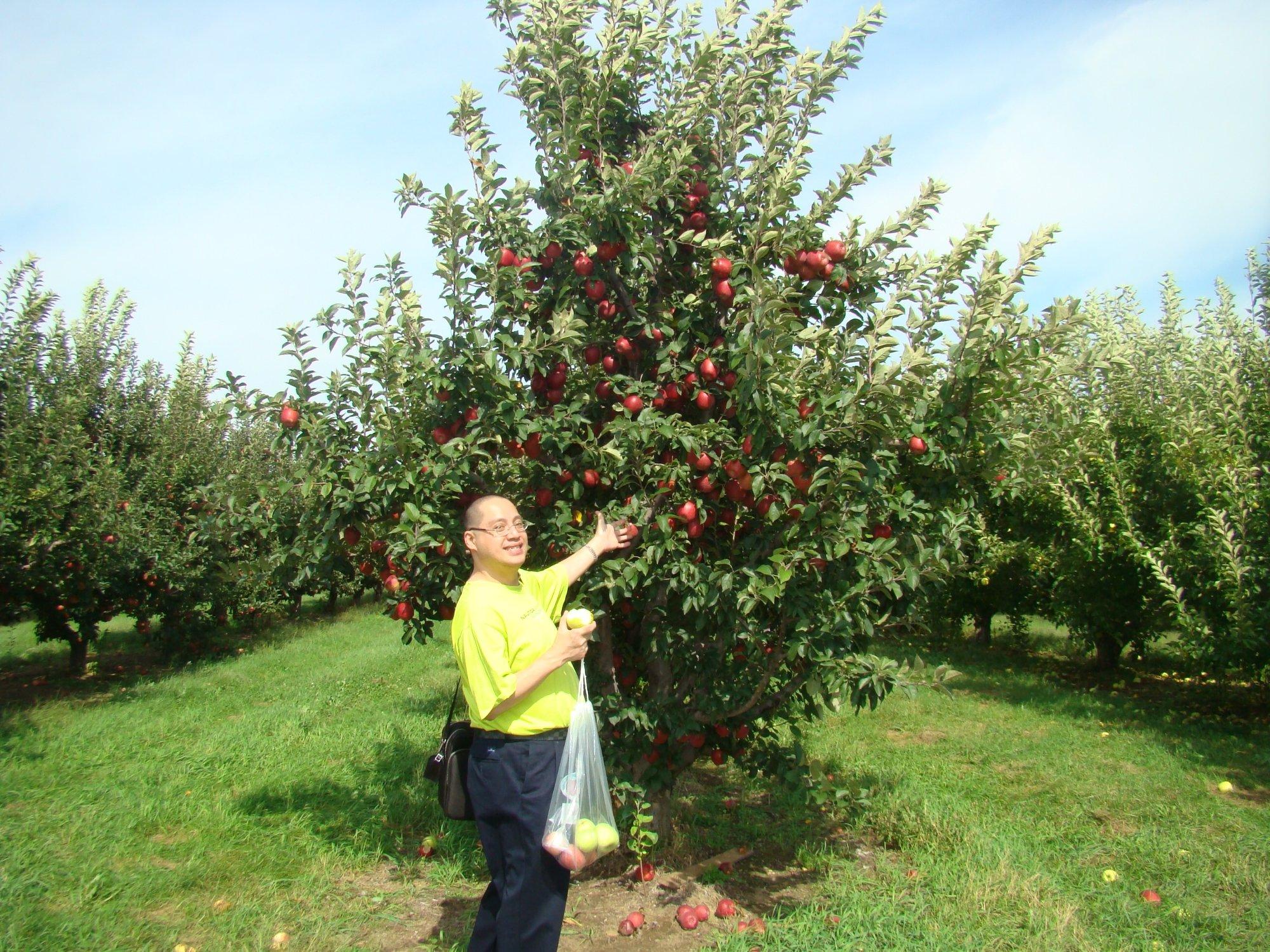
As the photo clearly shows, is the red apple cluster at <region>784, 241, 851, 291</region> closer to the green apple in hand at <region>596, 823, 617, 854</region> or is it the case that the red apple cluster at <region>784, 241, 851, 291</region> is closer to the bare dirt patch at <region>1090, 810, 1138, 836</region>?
the green apple in hand at <region>596, 823, 617, 854</region>

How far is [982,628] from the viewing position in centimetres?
1345

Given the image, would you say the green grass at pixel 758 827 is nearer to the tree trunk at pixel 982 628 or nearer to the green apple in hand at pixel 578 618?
the green apple in hand at pixel 578 618

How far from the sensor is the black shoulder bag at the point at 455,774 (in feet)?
9.63

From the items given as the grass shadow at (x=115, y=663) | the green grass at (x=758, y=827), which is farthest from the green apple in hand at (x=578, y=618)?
the grass shadow at (x=115, y=663)

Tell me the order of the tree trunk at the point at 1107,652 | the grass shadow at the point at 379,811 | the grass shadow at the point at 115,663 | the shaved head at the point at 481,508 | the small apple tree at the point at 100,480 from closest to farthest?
1. the shaved head at the point at 481,508
2. the grass shadow at the point at 379,811
3. the small apple tree at the point at 100,480
4. the grass shadow at the point at 115,663
5. the tree trunk at the point at 1107,652

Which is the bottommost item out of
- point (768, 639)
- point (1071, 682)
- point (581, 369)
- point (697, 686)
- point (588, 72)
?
point (1071, 682)

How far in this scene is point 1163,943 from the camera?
11.4 ft

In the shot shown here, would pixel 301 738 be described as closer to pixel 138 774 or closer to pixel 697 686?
pixel 138 774

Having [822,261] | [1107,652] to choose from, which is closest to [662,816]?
[822,261]

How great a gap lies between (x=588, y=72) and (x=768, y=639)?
8.48ft

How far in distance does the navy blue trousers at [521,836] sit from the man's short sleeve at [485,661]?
172 millimetres

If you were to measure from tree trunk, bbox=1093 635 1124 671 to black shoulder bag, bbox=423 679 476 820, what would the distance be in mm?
9528

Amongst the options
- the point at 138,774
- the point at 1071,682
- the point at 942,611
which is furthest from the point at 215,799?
the point at 942,611

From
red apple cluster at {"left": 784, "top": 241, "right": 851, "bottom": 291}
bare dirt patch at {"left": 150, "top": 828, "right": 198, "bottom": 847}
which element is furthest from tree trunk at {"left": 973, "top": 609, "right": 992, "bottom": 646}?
bare dirt patch at {"left": 150, "top": 828, "right": 198, "bottom": 847}
